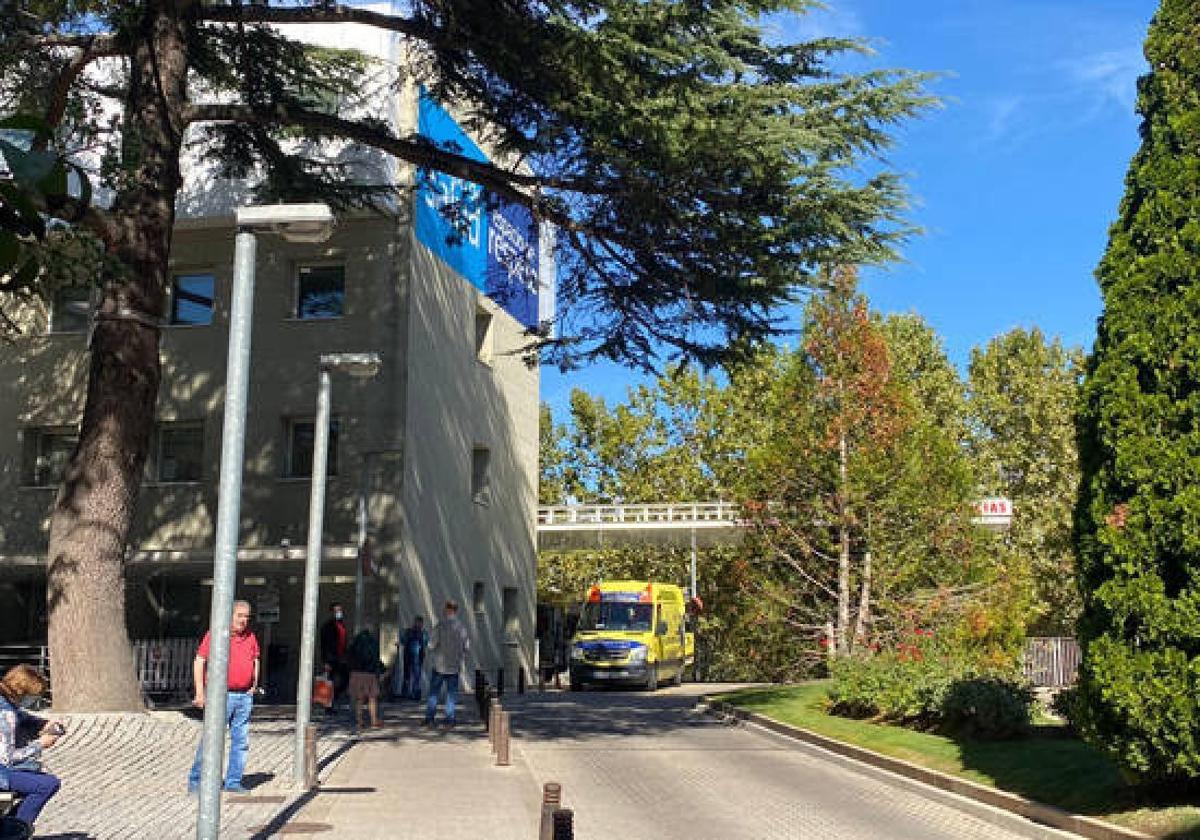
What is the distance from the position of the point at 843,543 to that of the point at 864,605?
4.48ft

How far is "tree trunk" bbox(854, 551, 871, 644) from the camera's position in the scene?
2628cm

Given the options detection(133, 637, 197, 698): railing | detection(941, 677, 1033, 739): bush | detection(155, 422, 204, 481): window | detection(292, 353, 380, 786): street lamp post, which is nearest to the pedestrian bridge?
detection(155, 422, 204, 481): window

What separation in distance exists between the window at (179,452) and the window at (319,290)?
376 cm

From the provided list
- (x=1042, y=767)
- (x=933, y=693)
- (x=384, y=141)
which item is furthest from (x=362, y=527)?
(x=1042, y=767)

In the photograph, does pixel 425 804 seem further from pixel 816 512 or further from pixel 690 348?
pixel 816 512

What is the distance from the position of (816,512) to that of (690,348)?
28.9ft

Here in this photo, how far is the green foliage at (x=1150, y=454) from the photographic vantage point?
10250 millimetres

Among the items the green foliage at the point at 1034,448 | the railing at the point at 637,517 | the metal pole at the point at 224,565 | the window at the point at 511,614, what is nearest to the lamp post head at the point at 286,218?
the metal pole at the point at 224,565

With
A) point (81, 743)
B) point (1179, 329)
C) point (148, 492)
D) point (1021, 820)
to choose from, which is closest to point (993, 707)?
point (1021, 820)

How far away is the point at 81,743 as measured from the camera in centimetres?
1476

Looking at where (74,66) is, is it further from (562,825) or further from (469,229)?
(562,825)

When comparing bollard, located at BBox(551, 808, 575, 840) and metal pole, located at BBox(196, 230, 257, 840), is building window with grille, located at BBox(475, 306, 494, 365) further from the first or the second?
bollard, located at BBox(551, 808, 575, 840)

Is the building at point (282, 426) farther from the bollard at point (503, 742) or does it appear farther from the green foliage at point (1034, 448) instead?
the green foliage at point (1034, 448)

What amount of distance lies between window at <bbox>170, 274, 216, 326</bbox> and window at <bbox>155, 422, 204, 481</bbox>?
102 inches
